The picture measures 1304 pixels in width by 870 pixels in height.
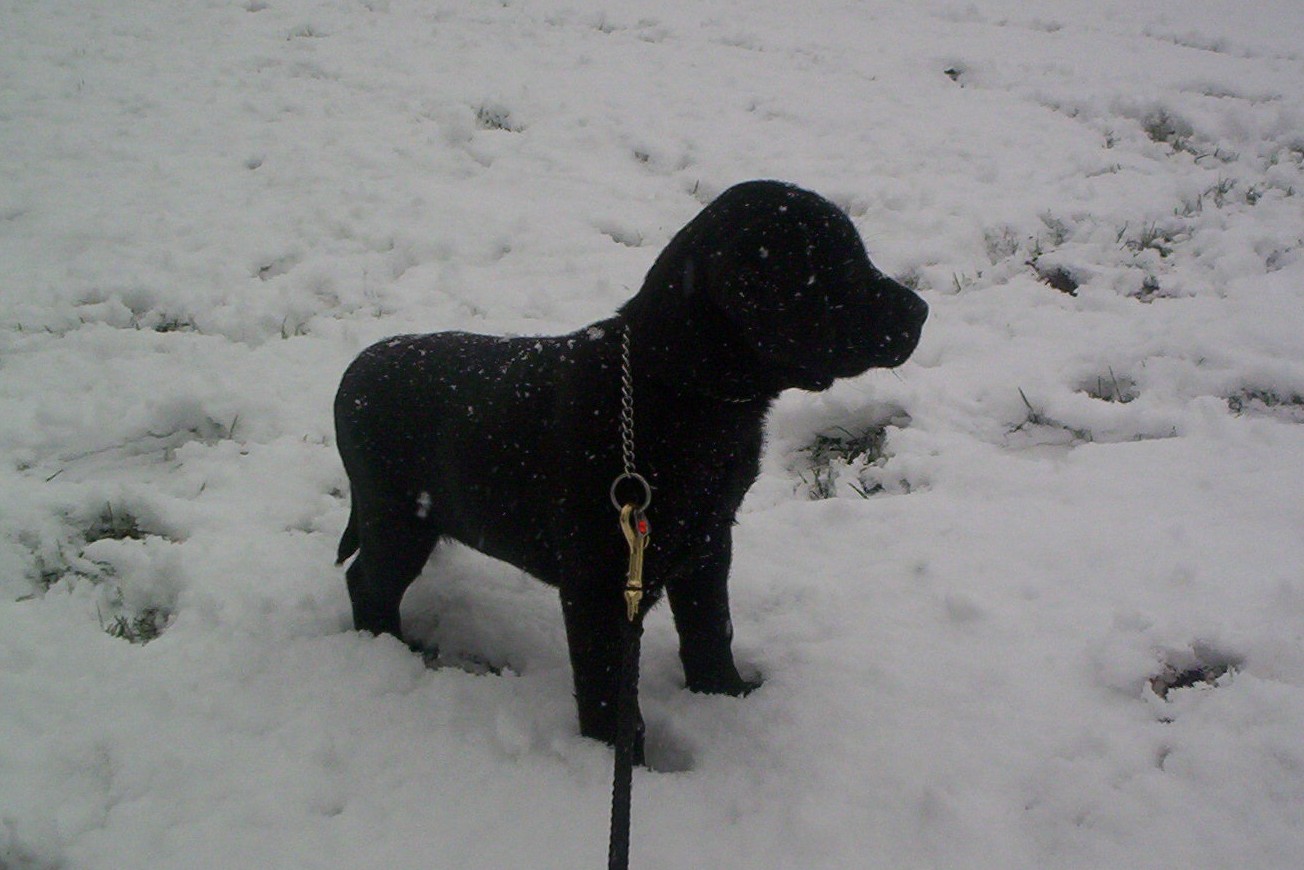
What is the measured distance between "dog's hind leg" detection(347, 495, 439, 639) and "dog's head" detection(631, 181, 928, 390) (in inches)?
44.2

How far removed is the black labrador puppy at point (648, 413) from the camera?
6.04 feet

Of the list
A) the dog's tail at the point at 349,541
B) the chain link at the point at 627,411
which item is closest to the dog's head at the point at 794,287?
the chain link at the point at 627,411

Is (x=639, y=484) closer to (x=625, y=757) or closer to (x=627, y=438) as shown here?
(x=627, y=438)

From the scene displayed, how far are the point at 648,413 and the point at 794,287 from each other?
0.43 m

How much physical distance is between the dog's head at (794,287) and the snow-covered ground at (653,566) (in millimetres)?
979

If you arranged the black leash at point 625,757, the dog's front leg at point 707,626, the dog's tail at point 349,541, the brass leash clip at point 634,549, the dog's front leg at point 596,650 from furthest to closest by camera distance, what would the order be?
the dog's tail at point 349,541, the dog's front leg at point 707,626, the dog's front leg at point 596,650, the brass leash clip at point 634,549, the black leash at point 625,757

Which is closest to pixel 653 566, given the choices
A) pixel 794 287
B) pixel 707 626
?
pixel 707 626

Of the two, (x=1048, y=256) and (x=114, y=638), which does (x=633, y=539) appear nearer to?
(x=114, y=638)

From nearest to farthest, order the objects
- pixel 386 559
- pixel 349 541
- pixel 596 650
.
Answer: pixel 596 650 < pixel 386 559 < pixel 349 541

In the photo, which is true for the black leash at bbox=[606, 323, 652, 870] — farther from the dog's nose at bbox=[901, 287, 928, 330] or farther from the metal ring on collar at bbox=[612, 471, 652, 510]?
the dog's nose at bbox=[901, 287, 928, 330]

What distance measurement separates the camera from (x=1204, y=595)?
2.28 meters

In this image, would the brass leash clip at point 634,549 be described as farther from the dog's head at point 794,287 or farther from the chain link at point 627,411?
the dog's head at point 794,287

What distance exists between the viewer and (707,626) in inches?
90.4

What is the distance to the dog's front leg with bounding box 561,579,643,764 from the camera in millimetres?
2012
